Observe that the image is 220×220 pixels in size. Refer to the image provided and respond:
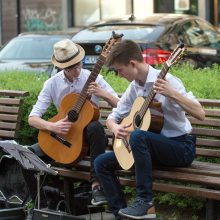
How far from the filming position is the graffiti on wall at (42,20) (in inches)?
963

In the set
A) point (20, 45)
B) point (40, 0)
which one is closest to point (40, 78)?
point (20, 45)

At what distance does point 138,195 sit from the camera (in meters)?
5.64

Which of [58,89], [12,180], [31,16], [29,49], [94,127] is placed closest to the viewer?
[94,127]

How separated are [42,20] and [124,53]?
Result: 756 inches

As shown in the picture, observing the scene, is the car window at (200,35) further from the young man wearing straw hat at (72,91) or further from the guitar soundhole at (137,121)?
the guitar soundhole at (137,121)

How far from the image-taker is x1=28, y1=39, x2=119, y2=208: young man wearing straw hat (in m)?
6.32

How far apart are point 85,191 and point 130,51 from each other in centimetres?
163

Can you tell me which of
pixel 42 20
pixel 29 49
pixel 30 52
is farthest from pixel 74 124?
pixel 42 20

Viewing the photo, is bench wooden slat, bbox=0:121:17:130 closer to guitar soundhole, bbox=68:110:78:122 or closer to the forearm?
guitar soundhole, bbox=68:110:78:122

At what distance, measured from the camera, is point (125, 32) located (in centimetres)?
1280

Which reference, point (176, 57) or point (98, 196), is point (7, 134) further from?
point (176, 57)

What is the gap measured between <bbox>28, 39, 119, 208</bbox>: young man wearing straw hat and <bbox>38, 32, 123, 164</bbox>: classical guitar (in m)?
0.06

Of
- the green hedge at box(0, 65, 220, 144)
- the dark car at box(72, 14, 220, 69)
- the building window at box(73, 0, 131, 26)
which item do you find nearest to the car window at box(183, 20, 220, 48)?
the dark car at box(72, 14, 220, 69)

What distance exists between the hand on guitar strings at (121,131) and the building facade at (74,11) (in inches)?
601
